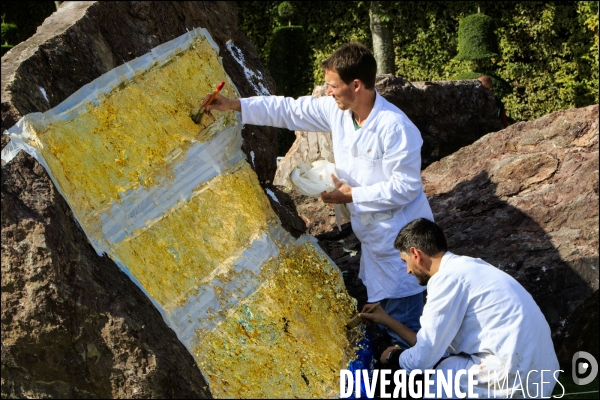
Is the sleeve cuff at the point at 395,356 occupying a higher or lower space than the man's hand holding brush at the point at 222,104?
lower

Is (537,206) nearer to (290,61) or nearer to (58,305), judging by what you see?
(58,305)

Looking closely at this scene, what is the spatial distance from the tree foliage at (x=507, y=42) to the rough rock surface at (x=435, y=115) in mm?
3107

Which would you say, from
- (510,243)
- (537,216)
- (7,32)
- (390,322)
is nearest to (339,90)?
(390,322)

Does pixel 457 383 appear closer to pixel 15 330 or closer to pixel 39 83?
pixel 15 330

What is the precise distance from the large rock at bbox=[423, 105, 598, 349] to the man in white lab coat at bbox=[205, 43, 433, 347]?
931 mm

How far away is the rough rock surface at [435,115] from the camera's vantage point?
241 inches

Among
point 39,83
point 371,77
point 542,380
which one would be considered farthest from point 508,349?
point 39,83

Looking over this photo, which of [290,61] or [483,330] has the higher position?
[290,61]

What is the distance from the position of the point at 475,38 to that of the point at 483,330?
23.7 feet

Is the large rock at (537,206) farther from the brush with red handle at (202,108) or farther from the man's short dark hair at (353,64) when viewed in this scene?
the brush with red handle at (202,108)

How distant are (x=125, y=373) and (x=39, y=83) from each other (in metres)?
1.35

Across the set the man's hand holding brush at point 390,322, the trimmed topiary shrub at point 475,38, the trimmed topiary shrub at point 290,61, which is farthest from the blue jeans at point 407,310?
the trimmed topiary shrub at point 290,61

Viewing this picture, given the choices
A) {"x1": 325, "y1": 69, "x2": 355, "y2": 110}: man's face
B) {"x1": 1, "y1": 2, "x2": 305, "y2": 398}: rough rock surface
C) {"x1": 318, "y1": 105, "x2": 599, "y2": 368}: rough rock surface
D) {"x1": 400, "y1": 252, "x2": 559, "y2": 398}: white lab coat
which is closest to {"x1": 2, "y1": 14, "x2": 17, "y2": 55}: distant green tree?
{"x1": 318, "y1": 105, "x2": 599, "y2": 368}: rough rock surface

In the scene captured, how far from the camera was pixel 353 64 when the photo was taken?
3.53 meters
